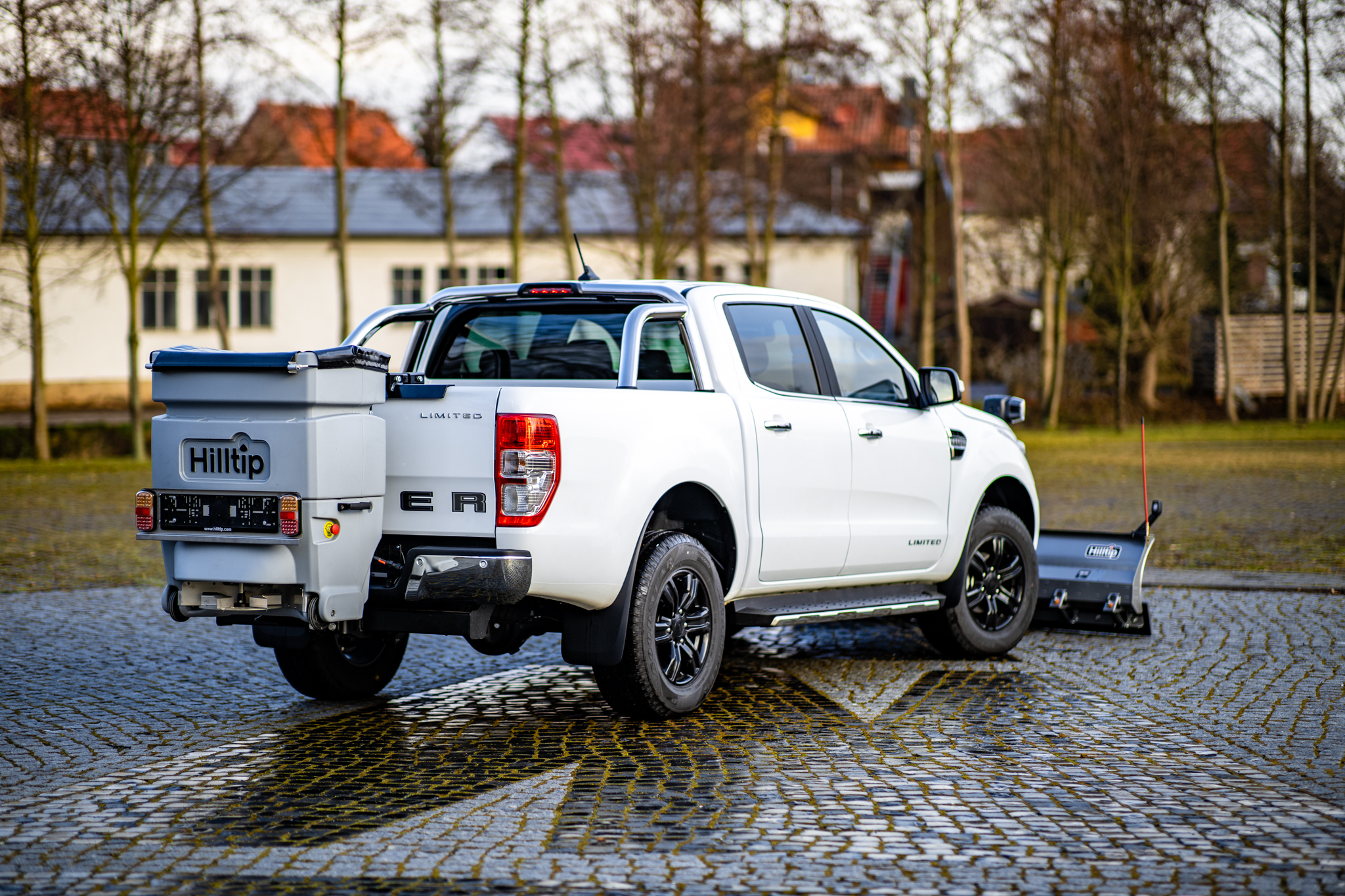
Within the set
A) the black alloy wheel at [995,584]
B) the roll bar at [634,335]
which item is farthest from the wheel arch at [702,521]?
the black alloy wheel at [995,584]

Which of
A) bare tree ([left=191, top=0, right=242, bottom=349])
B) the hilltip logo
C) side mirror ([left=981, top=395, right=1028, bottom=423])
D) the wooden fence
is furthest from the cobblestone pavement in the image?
the wooden fence

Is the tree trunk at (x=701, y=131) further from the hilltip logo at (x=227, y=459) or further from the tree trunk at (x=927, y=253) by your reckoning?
the hilltip logo at (x=227, y=459)

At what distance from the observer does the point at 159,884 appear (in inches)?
176

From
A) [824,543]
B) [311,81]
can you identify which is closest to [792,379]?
[824,543]

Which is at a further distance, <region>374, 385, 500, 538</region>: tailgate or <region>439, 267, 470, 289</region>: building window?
<region>439, 267, 470, 289</region>: building window

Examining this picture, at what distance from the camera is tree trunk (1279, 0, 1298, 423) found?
3472 cm

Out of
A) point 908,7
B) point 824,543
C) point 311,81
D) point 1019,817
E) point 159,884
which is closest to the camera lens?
point 159,884

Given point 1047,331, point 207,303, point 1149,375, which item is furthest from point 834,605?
point 207,303

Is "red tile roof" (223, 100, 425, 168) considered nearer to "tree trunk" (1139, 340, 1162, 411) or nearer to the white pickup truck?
"tree trunk" (1139, 340, 1162, 411)

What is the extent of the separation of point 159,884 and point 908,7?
29.9 metres

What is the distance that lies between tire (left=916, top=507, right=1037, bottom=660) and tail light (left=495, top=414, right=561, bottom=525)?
3188 millimetres

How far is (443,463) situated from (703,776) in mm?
1585

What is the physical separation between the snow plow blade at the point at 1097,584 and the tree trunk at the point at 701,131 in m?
23.2

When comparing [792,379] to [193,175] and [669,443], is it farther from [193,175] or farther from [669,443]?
[193,175]
